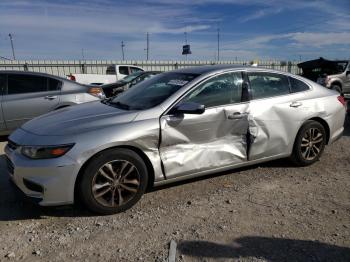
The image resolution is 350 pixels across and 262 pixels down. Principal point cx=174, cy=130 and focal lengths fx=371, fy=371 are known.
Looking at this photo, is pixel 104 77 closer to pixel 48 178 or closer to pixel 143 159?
pixel 143 159

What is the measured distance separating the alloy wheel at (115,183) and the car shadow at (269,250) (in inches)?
36.3

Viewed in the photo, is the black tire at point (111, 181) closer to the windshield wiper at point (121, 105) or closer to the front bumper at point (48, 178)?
the front bumper at point (48, 178)

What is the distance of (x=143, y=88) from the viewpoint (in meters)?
4.96

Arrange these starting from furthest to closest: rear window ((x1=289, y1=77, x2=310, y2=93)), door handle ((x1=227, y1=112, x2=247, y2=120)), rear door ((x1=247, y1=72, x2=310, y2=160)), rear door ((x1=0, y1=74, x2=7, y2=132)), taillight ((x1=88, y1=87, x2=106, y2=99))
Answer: taillight ((x1=88, y1=87, x2=106, y2=99)), rear door ((x1=0, y1=74, x2=7, y2=132)), rear window ((x1=289, y1=77, x2=310, y2=93)), rear door ((x1=247, y1=72, x2=310, y2=160)), door handle ((x1=227, y1=112, x2=247, y2=120))

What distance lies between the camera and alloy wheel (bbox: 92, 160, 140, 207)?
3.79m

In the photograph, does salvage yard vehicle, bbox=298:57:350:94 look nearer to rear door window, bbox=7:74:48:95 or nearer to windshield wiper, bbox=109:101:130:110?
rear door window, bbox=7:74:48:95

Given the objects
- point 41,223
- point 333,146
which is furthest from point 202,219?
point 333,146

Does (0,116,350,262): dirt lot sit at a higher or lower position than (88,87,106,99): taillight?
lower

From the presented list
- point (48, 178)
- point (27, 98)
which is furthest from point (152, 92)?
point (27, 98)

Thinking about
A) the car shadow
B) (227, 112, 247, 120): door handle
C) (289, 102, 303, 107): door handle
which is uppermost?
(289, 102, 303, 107): door handle

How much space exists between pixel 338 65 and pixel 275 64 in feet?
48.9

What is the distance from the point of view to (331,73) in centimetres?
1534

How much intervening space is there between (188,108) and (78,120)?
3.95 ft

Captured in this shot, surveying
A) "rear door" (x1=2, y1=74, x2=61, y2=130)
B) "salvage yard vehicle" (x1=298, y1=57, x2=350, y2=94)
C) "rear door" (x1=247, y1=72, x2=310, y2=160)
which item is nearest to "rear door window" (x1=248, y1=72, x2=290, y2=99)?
"rear door" (x1=247, y1=72, x2=310, y2=160)
